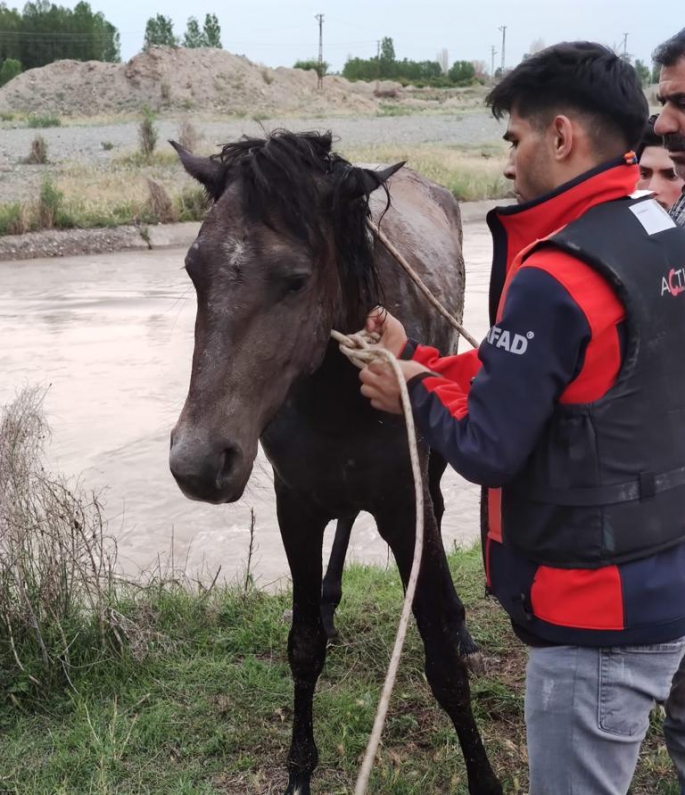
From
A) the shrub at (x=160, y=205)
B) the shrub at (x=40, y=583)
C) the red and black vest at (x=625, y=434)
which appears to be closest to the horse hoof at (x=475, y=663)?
the shrub at (x=40, y=583)

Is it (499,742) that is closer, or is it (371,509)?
(371,509)

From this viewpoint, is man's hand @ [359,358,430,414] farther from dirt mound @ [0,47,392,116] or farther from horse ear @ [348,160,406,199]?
dirt mound @ [0,47,392,116]

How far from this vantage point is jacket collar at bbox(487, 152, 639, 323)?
5.94ft

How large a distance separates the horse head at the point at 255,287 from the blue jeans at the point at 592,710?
0.85 meters

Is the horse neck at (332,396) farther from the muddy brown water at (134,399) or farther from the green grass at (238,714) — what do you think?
the muddy brown water at (134,399)

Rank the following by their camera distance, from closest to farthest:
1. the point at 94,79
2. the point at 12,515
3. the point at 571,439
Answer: the point at 571,439 → the point at 12,515 → the point at 94,79

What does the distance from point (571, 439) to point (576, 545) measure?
22cm

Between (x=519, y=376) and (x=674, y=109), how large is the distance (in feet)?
4.40

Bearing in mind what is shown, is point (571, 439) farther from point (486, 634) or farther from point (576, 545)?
point (486, 634)

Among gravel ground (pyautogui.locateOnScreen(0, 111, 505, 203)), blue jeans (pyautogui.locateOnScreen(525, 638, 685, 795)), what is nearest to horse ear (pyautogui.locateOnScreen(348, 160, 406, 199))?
blue jeans (pyautogui.locateOnScreen(525, 638, 685, 795))

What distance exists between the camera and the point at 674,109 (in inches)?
101

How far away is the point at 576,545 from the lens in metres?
1.77

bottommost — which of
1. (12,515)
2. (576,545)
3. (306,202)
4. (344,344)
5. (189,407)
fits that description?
(12,515)

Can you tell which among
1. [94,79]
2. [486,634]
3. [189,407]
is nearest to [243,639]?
[486,634]
